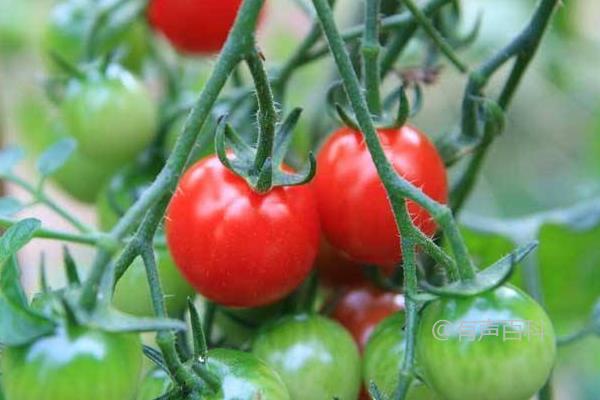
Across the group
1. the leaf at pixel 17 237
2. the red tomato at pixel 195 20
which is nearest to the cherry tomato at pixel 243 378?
the leaf at pixel 17 237

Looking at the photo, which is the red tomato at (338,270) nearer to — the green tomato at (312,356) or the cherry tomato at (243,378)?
the green tomato at (312,356)

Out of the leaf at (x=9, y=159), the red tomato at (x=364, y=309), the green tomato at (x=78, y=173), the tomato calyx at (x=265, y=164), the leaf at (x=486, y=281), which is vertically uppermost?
the tomato calyx at (x=265, y=164)

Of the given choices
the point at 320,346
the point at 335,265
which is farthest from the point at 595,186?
the point at 320,346

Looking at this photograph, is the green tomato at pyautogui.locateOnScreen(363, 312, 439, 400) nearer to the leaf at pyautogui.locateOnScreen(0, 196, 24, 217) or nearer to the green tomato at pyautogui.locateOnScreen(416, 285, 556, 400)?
the green tomato at pyautogui.locateOnScreen(416, 285, 556, 400)

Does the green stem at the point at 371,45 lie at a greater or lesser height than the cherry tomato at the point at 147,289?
greater

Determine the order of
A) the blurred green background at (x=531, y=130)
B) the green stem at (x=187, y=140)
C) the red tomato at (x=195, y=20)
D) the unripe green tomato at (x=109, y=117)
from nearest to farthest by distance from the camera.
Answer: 1. the green stem at (x=187, y=140)
2. the unripe green tomato at (x=109, y=117)
3. the red tomato at (x=195, y=20)
4. the blurred green background at (x=531, y=130)

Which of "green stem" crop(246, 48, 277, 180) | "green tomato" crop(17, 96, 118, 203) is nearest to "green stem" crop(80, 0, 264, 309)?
"green stem" crop(246, 48, 277, 180)

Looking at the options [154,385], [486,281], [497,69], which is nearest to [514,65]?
[497,69]
